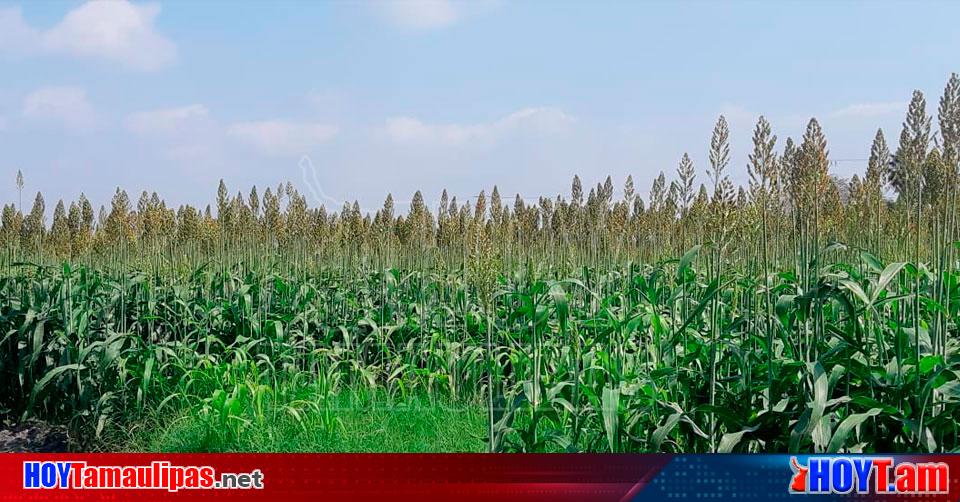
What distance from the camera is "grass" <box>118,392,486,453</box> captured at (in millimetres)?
4777

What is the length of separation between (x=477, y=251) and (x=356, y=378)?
242 centimetres

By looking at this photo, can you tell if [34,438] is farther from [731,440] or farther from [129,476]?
[731,440]

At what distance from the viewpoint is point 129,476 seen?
3.58m

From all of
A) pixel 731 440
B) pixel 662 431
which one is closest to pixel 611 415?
pixel 662 431

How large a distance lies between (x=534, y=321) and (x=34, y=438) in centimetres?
456

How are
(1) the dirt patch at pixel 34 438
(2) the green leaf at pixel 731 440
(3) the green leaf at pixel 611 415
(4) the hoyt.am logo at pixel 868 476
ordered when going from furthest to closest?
(1) the dirt patch at pixel 34 438 → (3) the green leaf at pixel 611 415 → (2) the green leaf at pixel 731 440 → (4) the hoyt.am logo at pixel 868 476

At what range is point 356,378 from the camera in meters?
6.00

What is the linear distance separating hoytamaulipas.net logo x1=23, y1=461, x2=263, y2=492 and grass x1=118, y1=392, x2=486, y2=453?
4.05 feet

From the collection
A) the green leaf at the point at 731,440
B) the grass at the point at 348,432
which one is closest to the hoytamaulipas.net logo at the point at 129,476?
the grass at the point at 348,432

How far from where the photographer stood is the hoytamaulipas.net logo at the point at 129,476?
3504 millimetres

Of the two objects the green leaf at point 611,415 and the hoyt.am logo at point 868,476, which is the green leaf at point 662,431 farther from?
the hoyt.am logo at point 868,476

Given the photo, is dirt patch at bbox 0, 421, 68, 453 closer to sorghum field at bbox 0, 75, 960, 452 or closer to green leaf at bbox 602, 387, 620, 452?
sorghum field at bbox 0, 75, 960, 452

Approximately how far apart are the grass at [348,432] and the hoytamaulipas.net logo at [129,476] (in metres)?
1.24

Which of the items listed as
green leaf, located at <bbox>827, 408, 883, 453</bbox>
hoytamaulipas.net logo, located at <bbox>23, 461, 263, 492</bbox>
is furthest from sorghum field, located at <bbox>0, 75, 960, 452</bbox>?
hoytamaulipas.net logo, located at <bbox>23, 461, 263, 492</bbox>
